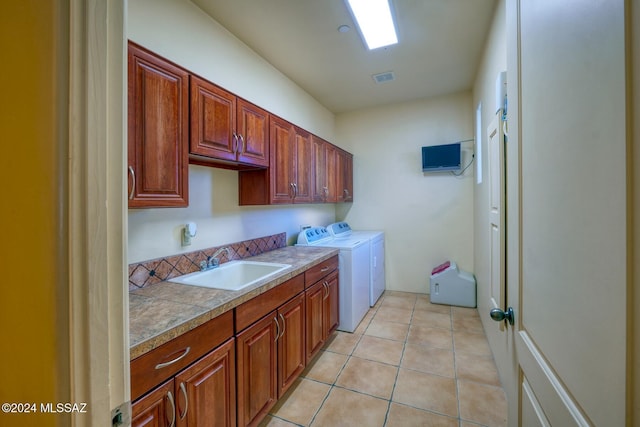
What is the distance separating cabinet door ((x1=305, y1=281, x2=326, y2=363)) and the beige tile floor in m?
0.19

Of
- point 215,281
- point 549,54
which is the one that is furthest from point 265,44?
point 549,54

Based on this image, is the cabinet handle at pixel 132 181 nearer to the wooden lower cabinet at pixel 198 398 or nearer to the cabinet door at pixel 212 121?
the cabinet door at pixel 212 121

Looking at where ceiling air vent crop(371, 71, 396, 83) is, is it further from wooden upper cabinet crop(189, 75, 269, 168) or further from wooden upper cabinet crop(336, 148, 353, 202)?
wooden upper cabinet crop(189, 75, 269, 168)

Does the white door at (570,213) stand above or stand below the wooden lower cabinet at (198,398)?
above

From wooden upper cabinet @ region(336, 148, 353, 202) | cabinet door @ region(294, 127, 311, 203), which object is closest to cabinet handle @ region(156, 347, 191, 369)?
cabinet door @ region(294, 127, 311, 203)

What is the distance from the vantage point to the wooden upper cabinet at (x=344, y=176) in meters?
3.39

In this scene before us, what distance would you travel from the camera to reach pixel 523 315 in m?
0.82

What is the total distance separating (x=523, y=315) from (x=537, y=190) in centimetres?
40

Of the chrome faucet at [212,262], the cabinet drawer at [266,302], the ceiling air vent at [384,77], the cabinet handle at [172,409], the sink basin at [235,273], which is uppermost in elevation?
the ceiling air vent at [384,77]

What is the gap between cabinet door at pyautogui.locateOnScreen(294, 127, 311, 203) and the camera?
2.43 meters

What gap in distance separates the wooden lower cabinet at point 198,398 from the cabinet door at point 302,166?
1.47m

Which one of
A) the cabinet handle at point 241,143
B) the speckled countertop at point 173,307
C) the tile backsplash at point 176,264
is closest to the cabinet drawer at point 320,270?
the speckled countertop at point 173,307

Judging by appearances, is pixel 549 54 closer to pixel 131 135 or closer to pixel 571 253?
pixel 571 253

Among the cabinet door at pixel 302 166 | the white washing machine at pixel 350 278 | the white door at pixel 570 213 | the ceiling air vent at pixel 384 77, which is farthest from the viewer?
the ceiling air vent at pixel 384 77
